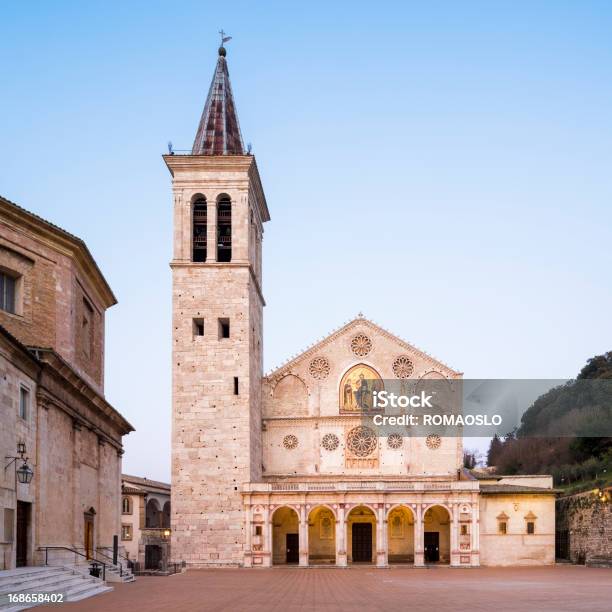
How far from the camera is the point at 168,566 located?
166 feet

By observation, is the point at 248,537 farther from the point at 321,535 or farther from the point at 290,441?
the point at 290,441

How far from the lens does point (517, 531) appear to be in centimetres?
5512

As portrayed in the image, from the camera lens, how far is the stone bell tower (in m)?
53.2

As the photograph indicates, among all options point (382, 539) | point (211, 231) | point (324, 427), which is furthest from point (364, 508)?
point (211, 231)

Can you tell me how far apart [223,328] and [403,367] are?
11.2m

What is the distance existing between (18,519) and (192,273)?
99.7 feet

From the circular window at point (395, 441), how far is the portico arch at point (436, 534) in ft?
13.6

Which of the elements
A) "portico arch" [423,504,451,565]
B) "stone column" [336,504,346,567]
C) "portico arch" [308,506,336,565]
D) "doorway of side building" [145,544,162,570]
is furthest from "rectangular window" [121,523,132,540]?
"portico arch" [423,504,451,565]

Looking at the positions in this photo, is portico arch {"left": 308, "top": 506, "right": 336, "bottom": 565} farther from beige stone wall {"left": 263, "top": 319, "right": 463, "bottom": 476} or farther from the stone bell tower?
the stone bell tower

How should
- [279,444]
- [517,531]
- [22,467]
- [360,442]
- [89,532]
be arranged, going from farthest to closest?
[360,442]
[279,444]
[517,531]
[89,532]
[22,467]

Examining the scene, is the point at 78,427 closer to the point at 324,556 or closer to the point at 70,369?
the point at 70,369

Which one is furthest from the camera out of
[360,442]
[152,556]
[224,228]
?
[152,556]

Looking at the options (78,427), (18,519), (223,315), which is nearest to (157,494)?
(223,315)

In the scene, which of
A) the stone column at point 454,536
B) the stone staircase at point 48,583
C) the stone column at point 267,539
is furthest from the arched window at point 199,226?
the stone staircase at point 48,583
